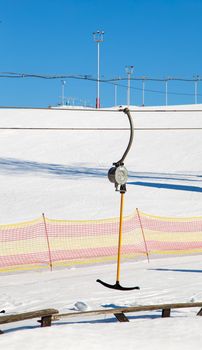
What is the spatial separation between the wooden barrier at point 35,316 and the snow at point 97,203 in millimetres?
147

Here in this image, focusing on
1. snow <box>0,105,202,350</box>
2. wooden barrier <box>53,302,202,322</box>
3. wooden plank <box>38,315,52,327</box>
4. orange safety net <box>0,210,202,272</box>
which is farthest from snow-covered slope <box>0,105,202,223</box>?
wooden plank <box>38,315,52,327</box>

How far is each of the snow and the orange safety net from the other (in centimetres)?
74

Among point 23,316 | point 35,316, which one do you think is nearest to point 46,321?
point 35,316

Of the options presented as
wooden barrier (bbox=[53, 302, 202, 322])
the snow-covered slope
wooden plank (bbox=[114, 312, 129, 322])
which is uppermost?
the snow-covered slope

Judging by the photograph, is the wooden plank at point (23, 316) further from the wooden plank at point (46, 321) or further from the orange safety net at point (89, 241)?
the orange safety net at point (89, 241)

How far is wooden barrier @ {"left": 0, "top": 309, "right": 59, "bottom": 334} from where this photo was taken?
861 centimetres

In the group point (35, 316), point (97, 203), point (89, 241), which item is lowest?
point (89, 241)

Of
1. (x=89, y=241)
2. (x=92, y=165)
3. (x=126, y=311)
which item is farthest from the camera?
(x=92, y=165)

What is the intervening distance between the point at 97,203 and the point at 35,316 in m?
21.2

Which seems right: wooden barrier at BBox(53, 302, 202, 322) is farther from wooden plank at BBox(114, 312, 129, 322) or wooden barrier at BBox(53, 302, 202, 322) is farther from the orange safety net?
the orange safety net

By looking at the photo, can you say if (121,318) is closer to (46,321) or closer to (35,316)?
(46,321)

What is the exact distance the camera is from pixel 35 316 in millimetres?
8758

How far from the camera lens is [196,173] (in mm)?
40094

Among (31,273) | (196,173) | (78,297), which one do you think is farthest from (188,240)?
(196,173)
